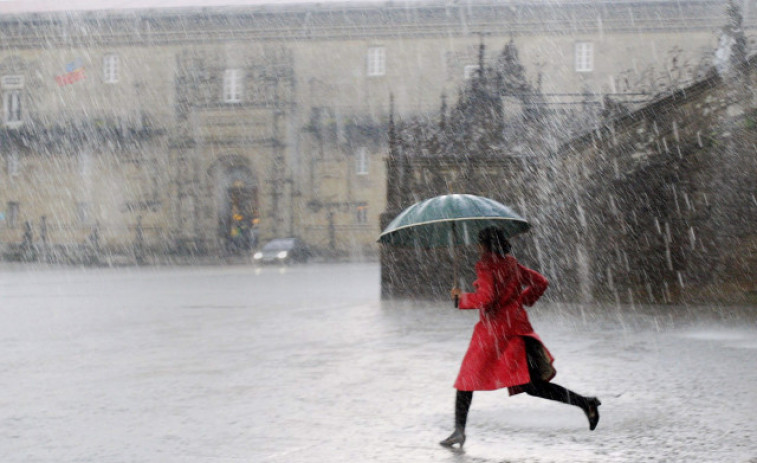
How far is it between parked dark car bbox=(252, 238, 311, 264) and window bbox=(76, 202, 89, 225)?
13.8m

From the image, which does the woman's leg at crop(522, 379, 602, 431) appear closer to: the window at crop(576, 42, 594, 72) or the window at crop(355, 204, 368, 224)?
the window at crop(355, 204, 368, 224)

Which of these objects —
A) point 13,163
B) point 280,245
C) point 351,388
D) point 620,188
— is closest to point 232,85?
point 280,245

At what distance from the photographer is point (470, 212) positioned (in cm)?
676

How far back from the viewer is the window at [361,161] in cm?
5425

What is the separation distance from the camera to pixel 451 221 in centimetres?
693

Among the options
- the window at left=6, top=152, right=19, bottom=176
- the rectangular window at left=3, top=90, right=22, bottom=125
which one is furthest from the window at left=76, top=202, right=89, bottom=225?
the rectangular window at left=3, top=90, right=22, bottom=125

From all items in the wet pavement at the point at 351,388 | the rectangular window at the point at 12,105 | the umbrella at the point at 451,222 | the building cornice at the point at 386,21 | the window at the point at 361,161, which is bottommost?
the wet pavement at the point at 351,388

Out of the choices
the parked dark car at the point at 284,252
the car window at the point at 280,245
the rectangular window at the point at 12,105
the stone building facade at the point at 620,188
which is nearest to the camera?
the stone building facade at the point at 620,188

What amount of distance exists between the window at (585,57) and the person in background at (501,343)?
1904 inches

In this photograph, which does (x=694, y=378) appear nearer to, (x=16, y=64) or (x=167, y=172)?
(x=167, y=172)

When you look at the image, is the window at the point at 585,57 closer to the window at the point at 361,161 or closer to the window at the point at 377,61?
the window at the point at 377,61

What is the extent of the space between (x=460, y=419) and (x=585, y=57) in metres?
49.3

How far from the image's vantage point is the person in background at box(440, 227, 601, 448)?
252 inches

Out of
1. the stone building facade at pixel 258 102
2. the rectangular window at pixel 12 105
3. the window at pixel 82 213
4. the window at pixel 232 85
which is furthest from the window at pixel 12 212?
the window at pixel 232 85
